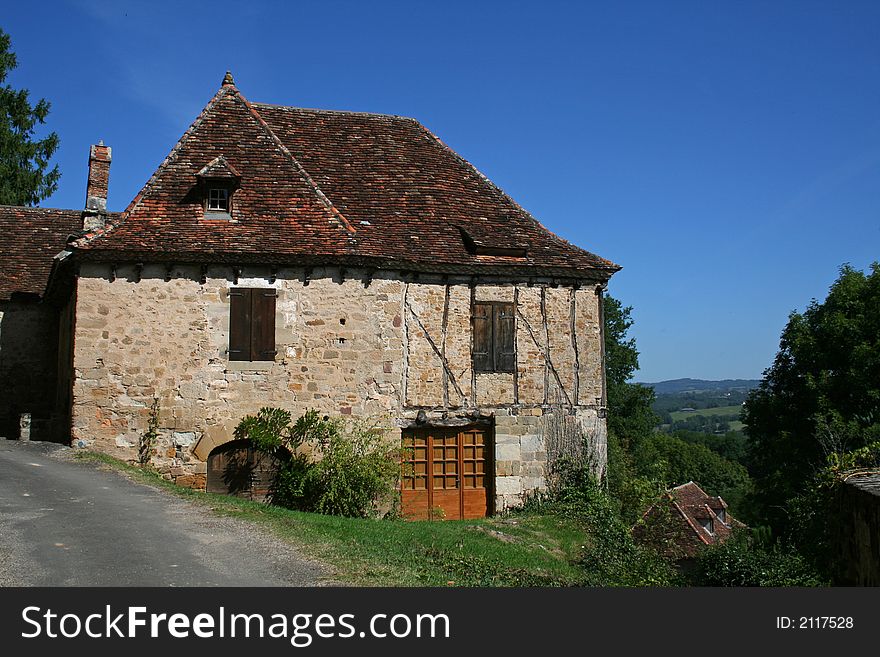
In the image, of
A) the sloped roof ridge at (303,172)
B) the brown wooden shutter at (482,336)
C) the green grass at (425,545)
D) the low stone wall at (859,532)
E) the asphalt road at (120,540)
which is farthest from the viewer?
the brown wooden shutter at (482,336)

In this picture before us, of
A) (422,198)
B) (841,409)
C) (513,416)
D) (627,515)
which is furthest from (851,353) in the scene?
(422,198)

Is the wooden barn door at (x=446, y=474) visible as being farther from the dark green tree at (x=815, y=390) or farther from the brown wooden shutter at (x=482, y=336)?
the dark green tree at (x=815, y=390)

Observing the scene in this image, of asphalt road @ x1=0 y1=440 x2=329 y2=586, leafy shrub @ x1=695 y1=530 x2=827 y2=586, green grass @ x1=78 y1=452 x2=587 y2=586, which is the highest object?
asphalt road @ x1=0 y1=440 x2=329 y2=586

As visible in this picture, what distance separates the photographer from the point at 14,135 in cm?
2653

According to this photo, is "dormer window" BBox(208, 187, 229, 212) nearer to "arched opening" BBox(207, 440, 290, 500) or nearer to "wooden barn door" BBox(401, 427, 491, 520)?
"arched opening" BBox(207, 440, 290, 500)

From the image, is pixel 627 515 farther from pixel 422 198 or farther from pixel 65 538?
pixel 65 538

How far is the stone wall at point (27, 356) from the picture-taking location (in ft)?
56.7

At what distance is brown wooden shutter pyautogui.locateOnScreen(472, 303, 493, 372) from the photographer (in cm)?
1491

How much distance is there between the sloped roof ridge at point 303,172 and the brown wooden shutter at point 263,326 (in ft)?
6.63

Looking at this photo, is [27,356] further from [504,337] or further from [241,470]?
[504,337]

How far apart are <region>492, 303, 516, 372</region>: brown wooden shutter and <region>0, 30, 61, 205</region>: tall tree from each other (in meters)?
20.0

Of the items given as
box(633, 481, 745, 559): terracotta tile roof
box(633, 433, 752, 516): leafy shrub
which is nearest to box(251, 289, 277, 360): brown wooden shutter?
box(633, 481, 745, 559): terracotta tile roof

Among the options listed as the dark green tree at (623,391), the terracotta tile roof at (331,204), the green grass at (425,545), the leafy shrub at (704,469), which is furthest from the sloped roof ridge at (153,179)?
the leafy shrub at (704,469)

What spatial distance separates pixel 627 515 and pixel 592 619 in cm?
1022
